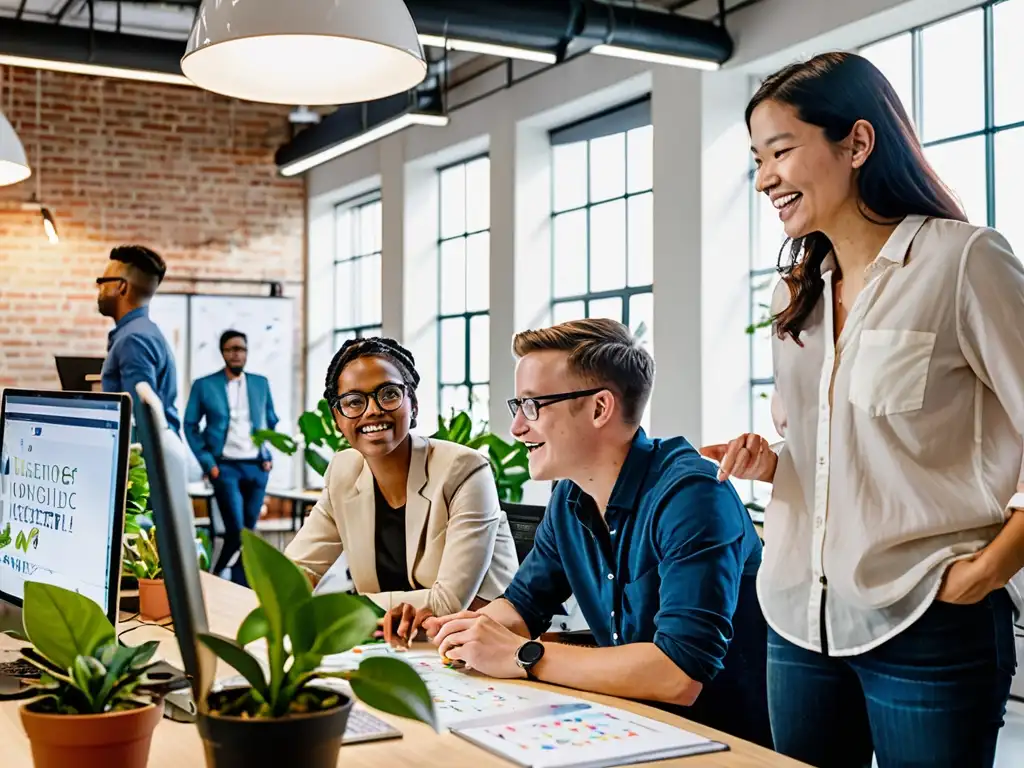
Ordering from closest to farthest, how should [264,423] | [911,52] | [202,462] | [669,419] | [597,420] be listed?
[597,420]
[911,52]
[669,419]
[202,462]
[264,423]

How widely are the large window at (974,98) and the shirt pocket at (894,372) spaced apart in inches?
132

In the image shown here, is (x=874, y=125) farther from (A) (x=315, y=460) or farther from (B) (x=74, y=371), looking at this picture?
(B) (x=74, y=371)

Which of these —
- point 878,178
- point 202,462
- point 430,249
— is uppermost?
point 430,249

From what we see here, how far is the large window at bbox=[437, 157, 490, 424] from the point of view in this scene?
8812 millimetres

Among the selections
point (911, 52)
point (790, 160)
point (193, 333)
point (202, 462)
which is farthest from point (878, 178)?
point (193, 333)

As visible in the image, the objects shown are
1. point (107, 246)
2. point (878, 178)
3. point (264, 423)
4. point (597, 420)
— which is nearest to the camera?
point (878, 178)

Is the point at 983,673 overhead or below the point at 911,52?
below

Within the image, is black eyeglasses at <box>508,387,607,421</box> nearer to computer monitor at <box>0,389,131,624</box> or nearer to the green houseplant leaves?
computer monitor at <box>0,389,131,624</box>

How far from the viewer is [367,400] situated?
2.75 meters

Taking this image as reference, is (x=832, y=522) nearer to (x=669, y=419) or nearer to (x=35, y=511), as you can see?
(x=35, y=511)

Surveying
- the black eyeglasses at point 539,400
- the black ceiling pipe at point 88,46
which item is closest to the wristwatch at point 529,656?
the black eyeglasses at point 539,400

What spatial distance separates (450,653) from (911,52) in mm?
4630

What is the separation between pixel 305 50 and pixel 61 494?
1.04 metres

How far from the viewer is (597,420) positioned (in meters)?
2.09
